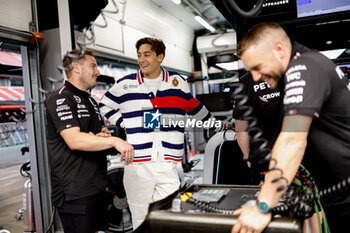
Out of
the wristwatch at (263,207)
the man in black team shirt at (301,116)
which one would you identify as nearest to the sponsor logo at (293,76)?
the man in black team shirt at (301,116)

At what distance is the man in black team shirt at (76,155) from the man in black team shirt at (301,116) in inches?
36.6

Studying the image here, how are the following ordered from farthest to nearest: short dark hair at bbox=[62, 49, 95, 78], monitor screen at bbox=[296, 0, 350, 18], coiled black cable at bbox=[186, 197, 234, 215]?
monitor screen at bbox=[296, 0, 350, 18]
coiled black cable at bbox=[186, 197, 234, 215]
short dark hair at bbox=[62, 49, 95, 78]

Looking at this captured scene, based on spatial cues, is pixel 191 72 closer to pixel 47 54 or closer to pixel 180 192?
pixel 47 54

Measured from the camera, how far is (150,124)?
2277 mm

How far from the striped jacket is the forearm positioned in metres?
1.29

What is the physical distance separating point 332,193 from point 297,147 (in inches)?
12.2

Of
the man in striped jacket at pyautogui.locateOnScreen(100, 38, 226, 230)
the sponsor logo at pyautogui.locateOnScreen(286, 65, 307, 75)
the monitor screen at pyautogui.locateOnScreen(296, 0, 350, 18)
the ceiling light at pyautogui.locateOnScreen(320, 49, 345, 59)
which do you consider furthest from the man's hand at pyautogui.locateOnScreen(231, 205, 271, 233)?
the ceiling light at pyautogui.locateOnScreen(320, 49, 345, 59)

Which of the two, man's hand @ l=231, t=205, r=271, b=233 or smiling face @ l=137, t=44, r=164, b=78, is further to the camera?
smiling face @ l=137, t=44, r=164, b=78

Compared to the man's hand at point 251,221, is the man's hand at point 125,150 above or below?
above

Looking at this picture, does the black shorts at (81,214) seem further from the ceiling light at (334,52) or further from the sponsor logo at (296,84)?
the ceiling light at (334,52)

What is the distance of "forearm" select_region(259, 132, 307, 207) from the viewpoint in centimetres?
104

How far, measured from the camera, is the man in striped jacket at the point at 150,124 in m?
2.28

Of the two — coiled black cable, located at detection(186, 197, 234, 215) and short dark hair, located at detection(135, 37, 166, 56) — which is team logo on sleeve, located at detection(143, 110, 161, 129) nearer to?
short dark hair, located at detection(135, 37, 166, 56)

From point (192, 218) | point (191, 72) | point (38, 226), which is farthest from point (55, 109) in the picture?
point (191, 72)
